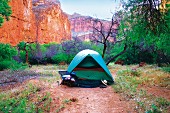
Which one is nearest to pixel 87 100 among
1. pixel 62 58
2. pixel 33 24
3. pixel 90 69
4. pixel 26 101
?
pixel 26 101

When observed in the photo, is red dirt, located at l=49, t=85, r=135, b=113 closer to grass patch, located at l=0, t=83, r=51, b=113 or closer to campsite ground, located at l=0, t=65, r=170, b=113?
campsite ground, located at l=0, t=65, r=170, b=113

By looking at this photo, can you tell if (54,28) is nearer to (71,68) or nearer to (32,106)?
(71,68)

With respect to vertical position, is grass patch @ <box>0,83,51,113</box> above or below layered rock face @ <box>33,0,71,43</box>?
below

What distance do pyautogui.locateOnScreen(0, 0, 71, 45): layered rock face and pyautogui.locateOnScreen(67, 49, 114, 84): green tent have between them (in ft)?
84.4

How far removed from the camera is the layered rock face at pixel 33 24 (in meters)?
39.0

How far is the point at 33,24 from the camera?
48.8 meters

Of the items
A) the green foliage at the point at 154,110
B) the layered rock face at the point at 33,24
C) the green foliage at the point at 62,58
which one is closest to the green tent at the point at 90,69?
the green foliage at the point at 154,110

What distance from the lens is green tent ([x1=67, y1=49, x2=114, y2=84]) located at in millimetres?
12125

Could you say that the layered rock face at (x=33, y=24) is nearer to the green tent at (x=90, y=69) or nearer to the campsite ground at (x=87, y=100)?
the green tent at (x=90, y=69)

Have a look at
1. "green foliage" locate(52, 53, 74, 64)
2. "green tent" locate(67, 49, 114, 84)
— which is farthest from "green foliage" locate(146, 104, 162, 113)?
"green foliage" locate(52, 53, 74, 64)

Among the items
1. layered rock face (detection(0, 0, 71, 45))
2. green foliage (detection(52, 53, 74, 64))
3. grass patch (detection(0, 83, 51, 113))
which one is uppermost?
layered rock face (detection(0, 0, 71, 45))

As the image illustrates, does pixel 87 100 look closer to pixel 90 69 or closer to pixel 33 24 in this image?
Answer: pixel 90 69

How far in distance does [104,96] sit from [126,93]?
3.18 feet

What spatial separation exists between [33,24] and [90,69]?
39.5 metres
